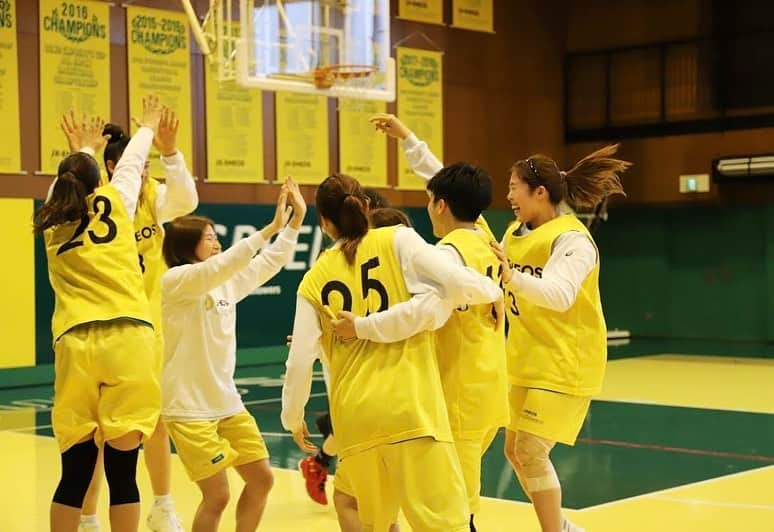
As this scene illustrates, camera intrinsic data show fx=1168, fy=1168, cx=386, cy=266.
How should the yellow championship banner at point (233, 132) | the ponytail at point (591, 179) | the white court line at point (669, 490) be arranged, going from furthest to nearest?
the yellow championship banner at point (233, 132) → the white court line at point (669, 490) → the ponytail at point (591, 179)

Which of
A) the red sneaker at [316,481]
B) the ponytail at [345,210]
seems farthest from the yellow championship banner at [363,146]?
the ponytail at [345,210]

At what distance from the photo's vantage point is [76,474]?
4527mm

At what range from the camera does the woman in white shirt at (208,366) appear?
473 cm

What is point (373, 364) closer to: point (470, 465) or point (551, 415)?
point (470, 465)

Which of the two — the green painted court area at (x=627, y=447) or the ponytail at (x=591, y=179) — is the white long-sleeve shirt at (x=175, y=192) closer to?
the ponytail at (x=591, y=179)

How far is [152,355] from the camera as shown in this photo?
4.54 metres

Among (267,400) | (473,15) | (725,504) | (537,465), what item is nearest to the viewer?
(537,465)

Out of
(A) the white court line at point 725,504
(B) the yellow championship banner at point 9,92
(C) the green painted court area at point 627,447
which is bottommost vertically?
(C) the green painted court area at point 627,447

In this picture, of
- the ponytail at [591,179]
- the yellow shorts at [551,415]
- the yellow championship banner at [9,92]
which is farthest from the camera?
the yellow championship banner at [9,92]

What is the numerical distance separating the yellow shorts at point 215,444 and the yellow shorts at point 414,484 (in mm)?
1010

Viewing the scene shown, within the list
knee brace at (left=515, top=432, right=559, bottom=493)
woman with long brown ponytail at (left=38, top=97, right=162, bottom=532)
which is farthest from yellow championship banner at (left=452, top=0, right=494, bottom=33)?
woman with long brown ponytail at (left=38, top=97, right=162, bottom=532)

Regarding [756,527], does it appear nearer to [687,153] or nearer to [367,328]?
[367,328]

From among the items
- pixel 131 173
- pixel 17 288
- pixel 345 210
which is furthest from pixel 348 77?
pixel 345 210

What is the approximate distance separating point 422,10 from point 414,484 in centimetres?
1384
